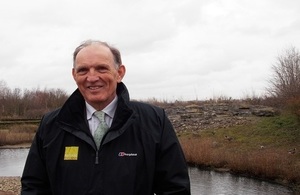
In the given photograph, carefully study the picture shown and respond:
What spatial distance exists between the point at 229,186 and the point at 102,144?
1608cm

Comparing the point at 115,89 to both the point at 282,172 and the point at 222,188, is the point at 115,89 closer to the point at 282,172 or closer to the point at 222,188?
the point at 222,188

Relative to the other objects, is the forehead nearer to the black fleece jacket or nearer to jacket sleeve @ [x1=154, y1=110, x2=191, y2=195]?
the black fleece jacket

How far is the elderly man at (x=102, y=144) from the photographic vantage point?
2.74 m

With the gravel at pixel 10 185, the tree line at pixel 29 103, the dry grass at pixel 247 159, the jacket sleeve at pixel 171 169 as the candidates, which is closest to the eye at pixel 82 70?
the jacket sleeve at pixel 171 169

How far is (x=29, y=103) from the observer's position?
83375mm

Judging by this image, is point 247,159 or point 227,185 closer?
point 227,185

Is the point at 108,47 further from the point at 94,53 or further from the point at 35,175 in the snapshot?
the point at 35,175

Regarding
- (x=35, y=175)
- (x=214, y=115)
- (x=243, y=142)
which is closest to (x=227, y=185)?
(x=243, y=142)

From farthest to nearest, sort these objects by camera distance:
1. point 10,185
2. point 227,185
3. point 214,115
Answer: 1. point 214,115
2. point 10,185
3. point 227,185

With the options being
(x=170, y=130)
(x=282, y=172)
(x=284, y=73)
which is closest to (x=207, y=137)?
(x=282, y=172)

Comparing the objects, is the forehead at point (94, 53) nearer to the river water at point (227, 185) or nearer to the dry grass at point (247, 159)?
the river water at point (227, 185)

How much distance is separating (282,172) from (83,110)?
675 inches

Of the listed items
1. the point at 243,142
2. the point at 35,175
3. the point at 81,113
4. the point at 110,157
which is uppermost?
the point at 81,113

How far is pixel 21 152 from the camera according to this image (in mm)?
35375
